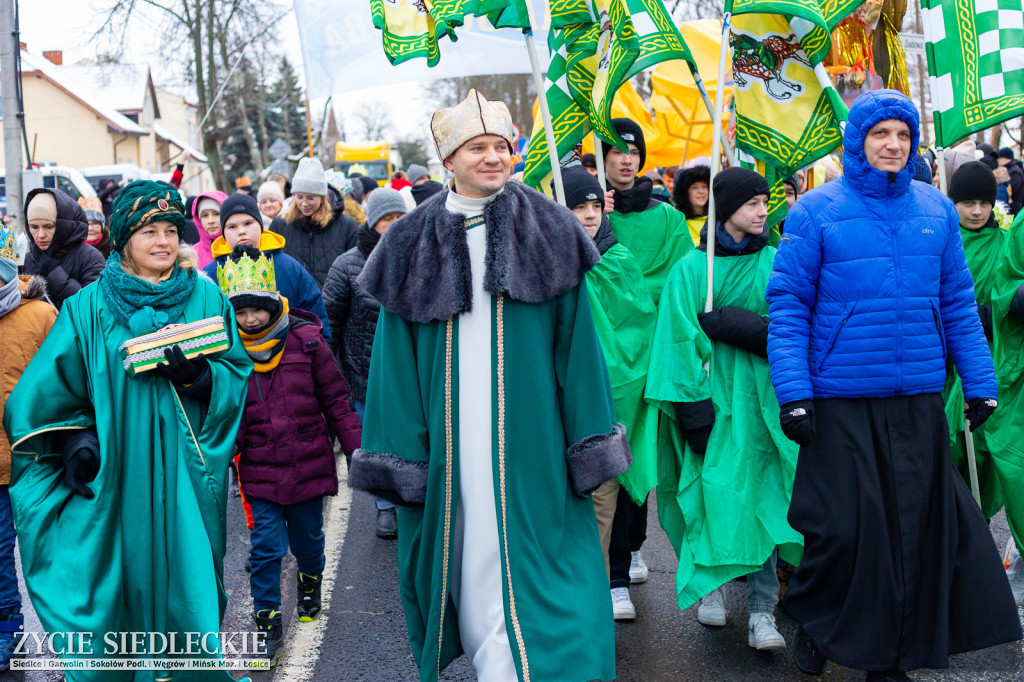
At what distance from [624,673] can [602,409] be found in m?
1.49

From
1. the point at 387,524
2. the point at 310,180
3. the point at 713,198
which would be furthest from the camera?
the point at 310,180

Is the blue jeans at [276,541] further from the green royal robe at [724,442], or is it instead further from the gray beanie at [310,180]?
the gray beanie at [310,180]

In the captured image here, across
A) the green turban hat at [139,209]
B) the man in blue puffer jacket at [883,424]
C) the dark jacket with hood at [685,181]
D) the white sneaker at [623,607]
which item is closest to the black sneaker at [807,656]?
the man in blue puffer jacket at [883,424]

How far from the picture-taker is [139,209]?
3.97 meters

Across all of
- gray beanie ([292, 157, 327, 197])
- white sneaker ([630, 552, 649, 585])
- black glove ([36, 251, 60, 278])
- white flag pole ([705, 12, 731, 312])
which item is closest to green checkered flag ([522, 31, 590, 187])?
white flag pole ([705, 12, 731, 312])

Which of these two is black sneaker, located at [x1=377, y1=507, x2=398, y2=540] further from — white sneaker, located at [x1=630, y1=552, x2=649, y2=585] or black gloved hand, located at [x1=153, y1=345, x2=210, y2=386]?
black gloved hand, located at [x1=153, y1=345, x2=210, y2=386]

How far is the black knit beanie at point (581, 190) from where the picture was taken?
4.89 meters

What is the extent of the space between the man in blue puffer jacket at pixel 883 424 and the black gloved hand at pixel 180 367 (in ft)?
6.93

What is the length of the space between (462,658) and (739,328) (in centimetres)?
185

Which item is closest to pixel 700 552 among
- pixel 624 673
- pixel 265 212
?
pixel 624 673

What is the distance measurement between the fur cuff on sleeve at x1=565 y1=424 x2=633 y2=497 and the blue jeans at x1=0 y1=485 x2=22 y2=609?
2.63 metres

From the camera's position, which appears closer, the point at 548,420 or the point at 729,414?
the point at 548,420

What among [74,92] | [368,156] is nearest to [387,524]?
[368,156]

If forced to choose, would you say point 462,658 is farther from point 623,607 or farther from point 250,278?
point 250,278
